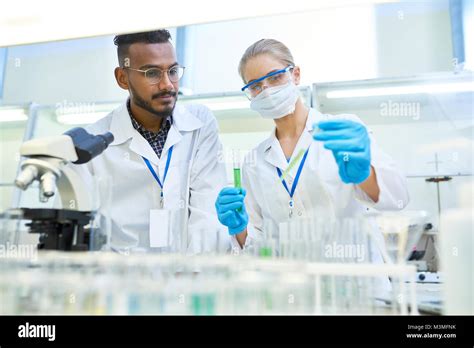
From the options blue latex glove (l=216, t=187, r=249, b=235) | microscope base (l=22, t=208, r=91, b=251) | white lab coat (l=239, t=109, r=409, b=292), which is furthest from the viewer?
white lab coat (l=239, t=109, r=409, b=292)

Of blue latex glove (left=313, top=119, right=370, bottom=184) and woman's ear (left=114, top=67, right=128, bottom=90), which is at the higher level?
woman's ear (left=114, top=67, right=128, bottom=90)

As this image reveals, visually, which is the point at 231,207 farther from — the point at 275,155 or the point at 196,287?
the point at 196,287

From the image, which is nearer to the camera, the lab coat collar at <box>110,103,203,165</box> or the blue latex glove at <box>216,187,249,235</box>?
the blue latex glove at <box>216,187,249,235</box>

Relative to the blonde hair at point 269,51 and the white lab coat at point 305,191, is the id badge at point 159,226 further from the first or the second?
the blonde hair at point 269,51

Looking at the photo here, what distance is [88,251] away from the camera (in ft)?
3.40

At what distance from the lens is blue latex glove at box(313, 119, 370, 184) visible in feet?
3.79

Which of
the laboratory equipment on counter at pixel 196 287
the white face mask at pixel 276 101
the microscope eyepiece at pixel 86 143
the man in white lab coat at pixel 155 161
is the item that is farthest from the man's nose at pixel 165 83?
the laboratory equipment on counter at pixel 196 287

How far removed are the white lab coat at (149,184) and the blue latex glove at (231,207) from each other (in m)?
0.17

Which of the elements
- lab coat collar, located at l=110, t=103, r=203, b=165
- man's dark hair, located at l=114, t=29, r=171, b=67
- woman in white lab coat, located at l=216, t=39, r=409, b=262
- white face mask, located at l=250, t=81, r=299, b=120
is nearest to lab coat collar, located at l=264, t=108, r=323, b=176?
woman in white lab coat, located at l=216, t=39, r=409, b=262

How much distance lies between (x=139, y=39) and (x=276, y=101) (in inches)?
24.9

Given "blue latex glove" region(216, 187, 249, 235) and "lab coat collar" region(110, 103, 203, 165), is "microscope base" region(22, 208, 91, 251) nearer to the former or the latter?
"blue latex glove" region(216, 187, 249, 235)
